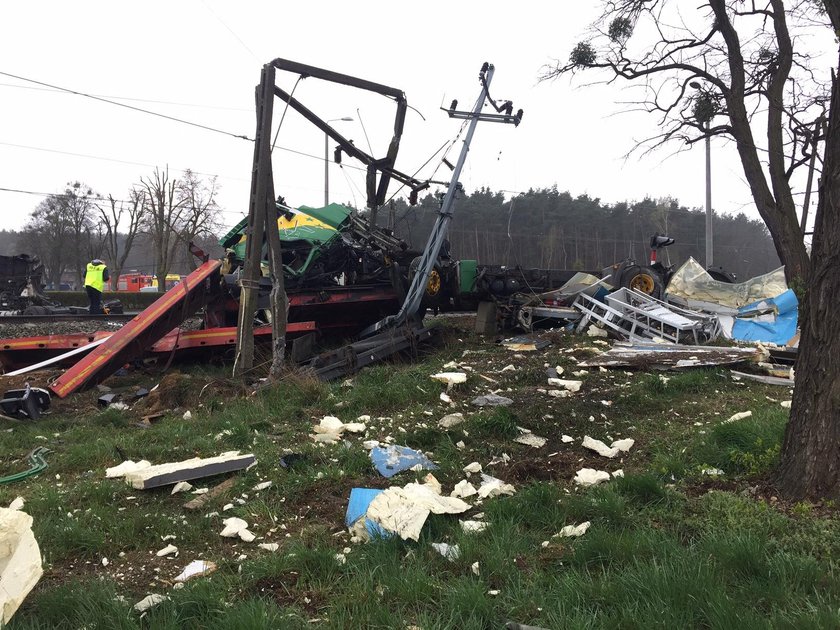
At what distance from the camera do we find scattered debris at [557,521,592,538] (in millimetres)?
2939

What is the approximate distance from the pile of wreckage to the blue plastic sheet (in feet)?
12.1

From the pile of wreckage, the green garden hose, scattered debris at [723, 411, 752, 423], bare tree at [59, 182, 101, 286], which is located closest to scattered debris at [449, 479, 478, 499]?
scattered debris at [723, 411, 752, 423]

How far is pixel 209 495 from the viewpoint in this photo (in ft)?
12.1

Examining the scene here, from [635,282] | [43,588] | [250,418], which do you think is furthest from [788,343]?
[43,588]

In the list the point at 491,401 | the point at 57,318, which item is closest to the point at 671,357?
the point at 491,401

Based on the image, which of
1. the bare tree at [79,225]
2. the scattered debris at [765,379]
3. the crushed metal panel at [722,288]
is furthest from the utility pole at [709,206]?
the bare tree at [79,225]

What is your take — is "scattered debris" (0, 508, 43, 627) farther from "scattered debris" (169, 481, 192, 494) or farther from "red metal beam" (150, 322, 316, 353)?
"red metal beam" (150, 322, 316, 353)

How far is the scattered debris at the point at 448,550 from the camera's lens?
2.76m

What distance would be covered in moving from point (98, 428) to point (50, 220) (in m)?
47.9

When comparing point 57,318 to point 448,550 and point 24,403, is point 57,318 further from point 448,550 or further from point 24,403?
point 448,550

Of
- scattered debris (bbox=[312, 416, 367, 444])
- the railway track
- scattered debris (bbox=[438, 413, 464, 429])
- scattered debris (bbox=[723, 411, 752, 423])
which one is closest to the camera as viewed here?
scattered debris (bbox=[723, 411, 752, 423])

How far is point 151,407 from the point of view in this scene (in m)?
6.27

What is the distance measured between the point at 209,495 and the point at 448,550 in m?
1.68

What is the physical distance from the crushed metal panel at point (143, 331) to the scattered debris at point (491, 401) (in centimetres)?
438
